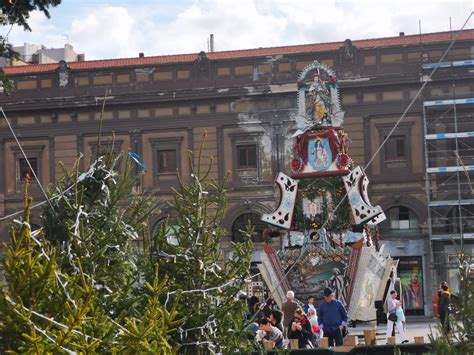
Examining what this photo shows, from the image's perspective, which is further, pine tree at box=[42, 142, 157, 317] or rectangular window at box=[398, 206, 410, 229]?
rectangular window at box=[398, 206, 410, 229]

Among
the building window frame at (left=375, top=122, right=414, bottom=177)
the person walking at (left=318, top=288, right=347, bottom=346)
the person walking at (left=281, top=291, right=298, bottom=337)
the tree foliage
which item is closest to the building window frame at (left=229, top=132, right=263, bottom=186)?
the building window frame at (left=375, top=122, right=414, bottom=177)

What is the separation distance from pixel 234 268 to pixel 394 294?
1350 cm

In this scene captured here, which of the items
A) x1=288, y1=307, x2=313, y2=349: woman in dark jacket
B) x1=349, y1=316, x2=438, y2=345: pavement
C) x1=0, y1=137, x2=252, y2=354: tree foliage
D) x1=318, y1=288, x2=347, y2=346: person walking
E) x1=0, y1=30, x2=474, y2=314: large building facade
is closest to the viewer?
x1=0, y1=137, x2=252, y2=354: tree foliage

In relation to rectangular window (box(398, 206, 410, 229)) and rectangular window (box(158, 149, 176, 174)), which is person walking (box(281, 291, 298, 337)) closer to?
rectangular window (box(398, 206, 410, 229))

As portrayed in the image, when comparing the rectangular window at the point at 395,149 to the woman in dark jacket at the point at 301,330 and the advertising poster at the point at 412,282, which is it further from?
the woman in dark jacket at the point at 301,330

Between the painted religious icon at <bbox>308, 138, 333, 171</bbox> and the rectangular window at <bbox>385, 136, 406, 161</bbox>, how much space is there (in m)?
20.7

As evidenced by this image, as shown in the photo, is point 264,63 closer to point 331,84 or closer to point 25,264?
point 331,84

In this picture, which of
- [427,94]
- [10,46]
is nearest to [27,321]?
[10,46]

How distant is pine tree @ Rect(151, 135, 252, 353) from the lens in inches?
391

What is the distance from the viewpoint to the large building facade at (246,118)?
43.8 m

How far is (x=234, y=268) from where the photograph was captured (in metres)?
10.2

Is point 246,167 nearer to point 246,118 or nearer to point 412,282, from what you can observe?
point 246,118

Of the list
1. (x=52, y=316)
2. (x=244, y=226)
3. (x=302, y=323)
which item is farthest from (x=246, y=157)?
(x=52, y=316)

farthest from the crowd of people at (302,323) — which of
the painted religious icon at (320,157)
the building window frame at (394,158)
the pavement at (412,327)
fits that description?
the building window frame at (394,158)
